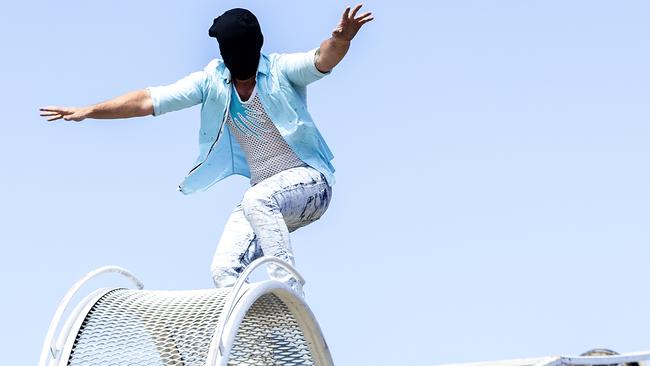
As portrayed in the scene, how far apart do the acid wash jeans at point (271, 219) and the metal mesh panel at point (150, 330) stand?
527 millimetres

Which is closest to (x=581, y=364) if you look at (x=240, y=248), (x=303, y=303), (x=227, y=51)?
(x=303, y=303)

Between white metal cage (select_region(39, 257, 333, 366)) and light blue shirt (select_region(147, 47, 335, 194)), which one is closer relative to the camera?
white metal cage (select_region(39, 257, 333, 366))

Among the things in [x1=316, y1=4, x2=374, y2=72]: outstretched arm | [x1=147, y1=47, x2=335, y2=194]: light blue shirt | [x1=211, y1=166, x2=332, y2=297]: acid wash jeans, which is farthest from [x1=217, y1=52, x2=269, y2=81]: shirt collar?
[x1=211, y1=166, x2=332, y2=297]: acid wash jeans

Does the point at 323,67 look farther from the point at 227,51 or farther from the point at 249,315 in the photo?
the point at 249,315

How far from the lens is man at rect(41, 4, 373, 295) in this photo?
7812 millimetres

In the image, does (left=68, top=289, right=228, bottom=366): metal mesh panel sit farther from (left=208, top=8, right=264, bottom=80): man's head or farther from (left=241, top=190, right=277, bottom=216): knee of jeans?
(left=208, top=8, right=264, bottom=80): man's head

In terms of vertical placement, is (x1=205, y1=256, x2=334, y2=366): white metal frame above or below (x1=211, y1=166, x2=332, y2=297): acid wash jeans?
below

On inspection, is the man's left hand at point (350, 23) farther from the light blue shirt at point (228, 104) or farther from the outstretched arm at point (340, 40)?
the light blue shirt at point (228, 104)

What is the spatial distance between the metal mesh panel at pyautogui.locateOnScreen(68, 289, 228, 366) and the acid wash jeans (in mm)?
527

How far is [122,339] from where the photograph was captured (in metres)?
7.25

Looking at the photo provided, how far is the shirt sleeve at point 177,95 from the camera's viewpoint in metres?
8.15

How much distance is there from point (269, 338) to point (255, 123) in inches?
52.7

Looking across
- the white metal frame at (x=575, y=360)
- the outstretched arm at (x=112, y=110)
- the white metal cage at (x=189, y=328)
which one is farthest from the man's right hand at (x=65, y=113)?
the white metal frame at (x=575, y=360)

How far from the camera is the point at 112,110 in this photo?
805 centimetres
